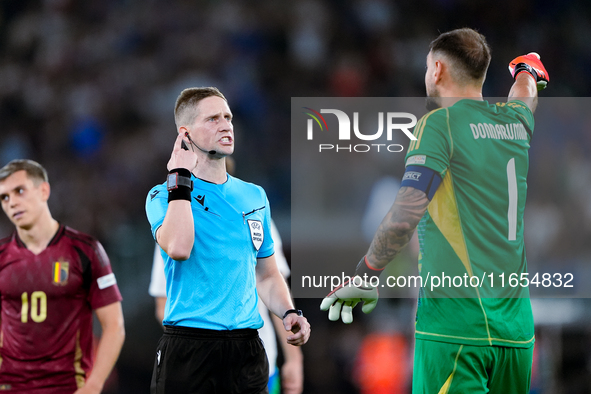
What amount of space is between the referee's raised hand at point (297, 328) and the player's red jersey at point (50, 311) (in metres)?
1.90

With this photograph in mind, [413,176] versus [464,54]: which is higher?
[464,54]

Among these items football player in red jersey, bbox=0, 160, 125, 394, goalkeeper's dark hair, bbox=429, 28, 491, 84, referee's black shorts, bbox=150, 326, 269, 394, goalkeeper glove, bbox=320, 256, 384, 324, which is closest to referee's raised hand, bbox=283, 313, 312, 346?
goalkeeper glove, bbox=320, 256, 384, 324

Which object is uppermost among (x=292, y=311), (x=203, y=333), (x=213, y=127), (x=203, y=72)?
(x=203, y=72)

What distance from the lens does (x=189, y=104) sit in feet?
11.7

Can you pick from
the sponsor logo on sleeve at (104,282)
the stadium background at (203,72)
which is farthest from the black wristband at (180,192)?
the stadium background at (203,72)

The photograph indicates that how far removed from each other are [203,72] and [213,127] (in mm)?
7738

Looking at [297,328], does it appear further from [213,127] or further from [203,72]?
[203,72]

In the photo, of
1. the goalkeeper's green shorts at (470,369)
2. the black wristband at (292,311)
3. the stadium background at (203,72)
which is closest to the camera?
the goalkeeper's green shorts at (470,369)

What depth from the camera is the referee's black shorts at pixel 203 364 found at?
320 cm

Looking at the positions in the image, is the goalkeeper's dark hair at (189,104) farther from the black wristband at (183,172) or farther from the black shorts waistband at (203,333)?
the black shorts waistband at (203,333)

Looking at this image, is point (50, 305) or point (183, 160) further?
point (50, 305)

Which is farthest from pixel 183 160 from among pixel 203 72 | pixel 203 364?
pixel 203 72

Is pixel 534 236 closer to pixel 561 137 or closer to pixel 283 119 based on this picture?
pixel 561 137

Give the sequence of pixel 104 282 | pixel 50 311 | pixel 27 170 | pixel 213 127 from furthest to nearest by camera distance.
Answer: pixel 27 170 < pixel 104 282 < pixel 50 311 < pixel 213 127
